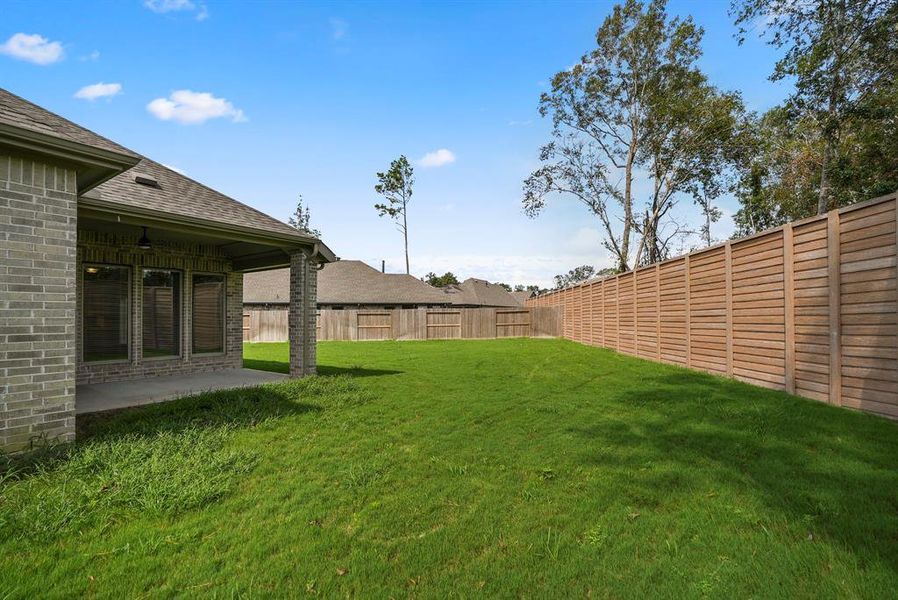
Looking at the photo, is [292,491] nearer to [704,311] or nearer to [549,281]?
[704,311]

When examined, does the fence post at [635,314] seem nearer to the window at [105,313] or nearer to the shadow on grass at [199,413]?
the shadow on grass at [199,413]

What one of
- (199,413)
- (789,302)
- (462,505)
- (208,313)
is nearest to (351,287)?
(208,313)

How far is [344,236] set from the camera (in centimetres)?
3922

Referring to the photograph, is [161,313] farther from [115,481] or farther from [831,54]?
[831,54]

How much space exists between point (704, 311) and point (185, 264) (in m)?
11.2

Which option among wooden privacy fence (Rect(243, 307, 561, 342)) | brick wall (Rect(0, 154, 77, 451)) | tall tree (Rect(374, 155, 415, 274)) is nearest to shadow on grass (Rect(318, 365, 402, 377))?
brick wall (Rect(0, 154, 77, 451))

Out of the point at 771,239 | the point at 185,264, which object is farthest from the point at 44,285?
the point at 771,239

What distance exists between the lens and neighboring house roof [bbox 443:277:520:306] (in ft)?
119

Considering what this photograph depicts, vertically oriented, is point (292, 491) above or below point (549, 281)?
below

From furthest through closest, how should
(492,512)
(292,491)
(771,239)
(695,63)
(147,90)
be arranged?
(695,63), (147,90), (771,239), (292,491), (492,512)

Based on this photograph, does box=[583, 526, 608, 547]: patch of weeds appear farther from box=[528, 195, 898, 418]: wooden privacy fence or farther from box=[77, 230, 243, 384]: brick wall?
box=[77, 230, 243, 384]: brick wall

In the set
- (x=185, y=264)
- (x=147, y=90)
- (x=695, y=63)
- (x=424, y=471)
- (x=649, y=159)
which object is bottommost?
(x=424, y=471)

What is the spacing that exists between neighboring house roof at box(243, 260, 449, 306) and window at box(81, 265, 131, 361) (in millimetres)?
18588

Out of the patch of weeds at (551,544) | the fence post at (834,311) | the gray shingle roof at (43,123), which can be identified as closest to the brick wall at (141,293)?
the gray shingle roof at (43,123)
